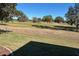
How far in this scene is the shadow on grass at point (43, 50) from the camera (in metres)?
7.96

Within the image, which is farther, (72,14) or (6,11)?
(6,11)

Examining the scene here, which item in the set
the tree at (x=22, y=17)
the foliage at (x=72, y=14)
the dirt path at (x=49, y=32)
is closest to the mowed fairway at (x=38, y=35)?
the dirt path at (x=49, y=32)

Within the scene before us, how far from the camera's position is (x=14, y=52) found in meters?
8.11

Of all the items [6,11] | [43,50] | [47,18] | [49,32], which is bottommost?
[43,50]

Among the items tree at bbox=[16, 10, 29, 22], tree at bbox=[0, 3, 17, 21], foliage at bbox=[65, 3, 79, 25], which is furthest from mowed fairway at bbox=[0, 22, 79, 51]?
tree at bbox=[0, 3, 17, 21]

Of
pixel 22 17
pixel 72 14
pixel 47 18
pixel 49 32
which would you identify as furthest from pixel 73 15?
pixel 22 17

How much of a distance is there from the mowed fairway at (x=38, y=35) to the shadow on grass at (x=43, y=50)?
6.7 inches

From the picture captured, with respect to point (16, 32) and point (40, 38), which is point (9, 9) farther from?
point (40, 38)

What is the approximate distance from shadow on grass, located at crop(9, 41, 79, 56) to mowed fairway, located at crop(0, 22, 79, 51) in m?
0.17

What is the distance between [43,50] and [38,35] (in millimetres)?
672

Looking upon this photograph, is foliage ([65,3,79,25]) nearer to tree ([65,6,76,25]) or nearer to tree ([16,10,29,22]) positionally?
tree ([65,6,76,25])

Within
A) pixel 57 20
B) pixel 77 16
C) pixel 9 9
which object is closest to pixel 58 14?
pixel 57 20

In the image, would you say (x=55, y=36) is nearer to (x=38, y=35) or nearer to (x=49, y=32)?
(x=49, y=32)

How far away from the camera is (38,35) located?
8.49 meters
